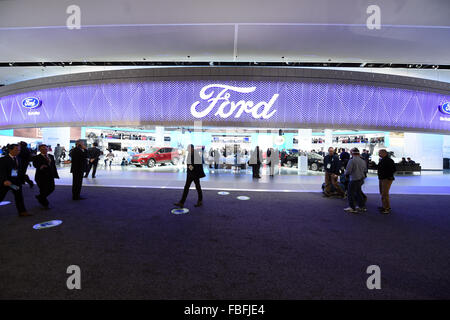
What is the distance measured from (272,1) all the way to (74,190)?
310 inches

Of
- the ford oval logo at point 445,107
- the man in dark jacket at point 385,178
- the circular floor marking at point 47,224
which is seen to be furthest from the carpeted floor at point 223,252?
the ford oval logo at point 445,107

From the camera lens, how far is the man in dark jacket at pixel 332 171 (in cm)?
647

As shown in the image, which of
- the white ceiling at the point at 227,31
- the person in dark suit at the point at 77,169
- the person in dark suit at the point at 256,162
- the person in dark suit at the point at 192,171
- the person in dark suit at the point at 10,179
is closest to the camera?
the person in dark suit at the point at 10,179

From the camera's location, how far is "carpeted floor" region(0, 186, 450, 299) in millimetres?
2105

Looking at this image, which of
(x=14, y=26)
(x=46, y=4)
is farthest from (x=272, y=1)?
(x=14, y=26)

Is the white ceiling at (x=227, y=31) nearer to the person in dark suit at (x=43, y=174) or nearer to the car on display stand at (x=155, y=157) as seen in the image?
the person in dark suit at (x=43, y=174)

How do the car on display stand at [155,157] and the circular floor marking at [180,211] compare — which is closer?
the circular floor marking at [180,211]

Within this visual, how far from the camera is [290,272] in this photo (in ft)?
7.93

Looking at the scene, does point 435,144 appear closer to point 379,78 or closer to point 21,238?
point 379,78

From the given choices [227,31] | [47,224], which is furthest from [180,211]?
[227,31]

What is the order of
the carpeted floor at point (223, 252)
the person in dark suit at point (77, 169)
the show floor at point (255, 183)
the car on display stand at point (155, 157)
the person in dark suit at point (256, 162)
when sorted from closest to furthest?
the carpeted floor at point (223, 252) < the person in dark suit at point (77, 169) < the show floor at point (255, 183) < the person in dark suit at point (256, 162) < the car on display stand at point (155, 157)

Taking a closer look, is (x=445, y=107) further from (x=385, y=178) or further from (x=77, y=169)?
(x=77, y=169)

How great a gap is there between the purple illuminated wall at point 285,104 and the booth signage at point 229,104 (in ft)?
0.59

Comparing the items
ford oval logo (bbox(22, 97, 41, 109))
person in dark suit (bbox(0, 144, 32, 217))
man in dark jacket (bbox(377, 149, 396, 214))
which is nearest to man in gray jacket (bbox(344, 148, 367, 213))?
man in dark jacket (bbox(377, 149, 396, 214))
